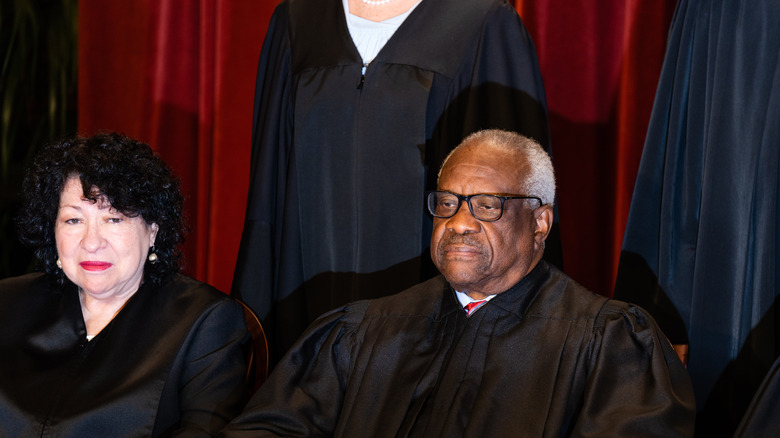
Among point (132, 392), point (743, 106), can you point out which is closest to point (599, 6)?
point (743, 106)

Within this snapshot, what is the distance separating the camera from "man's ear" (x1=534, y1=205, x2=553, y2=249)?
226 cm

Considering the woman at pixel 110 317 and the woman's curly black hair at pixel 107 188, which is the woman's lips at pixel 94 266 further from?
the woman's curly black hair at pixel 107 188

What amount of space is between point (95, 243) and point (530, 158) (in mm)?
1126

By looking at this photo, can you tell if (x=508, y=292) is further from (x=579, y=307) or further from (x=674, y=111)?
(x=674, y=111)

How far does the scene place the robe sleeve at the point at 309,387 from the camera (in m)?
2.12

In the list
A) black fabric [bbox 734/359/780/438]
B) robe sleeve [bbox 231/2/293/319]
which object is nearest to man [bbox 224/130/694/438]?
black fabric [bbox 734/359/780/438]

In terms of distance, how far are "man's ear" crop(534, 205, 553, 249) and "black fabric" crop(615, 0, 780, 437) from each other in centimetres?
41

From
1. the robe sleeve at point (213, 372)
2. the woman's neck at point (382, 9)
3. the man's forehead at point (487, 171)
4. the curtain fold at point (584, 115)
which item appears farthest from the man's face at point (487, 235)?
the curtain fold at point (584, 115)

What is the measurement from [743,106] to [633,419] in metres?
0.94

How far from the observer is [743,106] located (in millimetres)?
2320

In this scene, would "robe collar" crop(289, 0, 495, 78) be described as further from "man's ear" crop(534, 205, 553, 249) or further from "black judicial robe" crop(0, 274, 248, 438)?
"black judicial robe" crop(0, 274, 248, 438)

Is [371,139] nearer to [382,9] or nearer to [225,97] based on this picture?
[382,9]

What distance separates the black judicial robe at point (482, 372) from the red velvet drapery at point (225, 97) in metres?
1.12

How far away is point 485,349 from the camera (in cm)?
211
